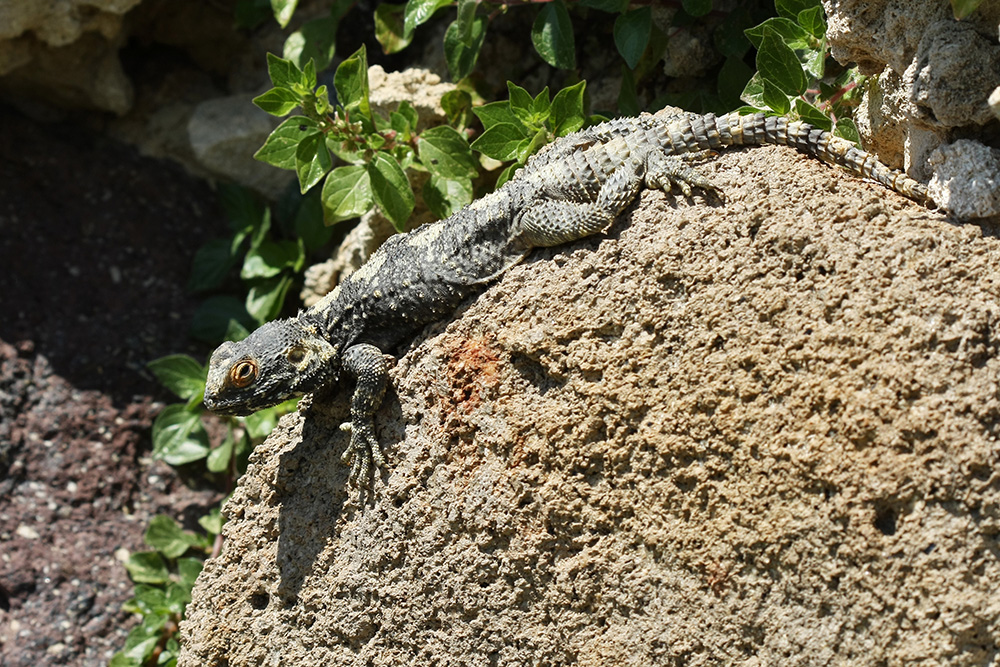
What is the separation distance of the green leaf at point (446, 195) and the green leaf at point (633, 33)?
47.2 inches

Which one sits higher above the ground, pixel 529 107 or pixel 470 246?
pixel 529 107

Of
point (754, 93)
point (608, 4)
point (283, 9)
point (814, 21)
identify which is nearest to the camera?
point (814, 21)

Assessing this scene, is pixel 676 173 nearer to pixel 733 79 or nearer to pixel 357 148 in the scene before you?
pixel 733 79

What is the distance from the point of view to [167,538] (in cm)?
626

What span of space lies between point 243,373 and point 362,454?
0.86 m

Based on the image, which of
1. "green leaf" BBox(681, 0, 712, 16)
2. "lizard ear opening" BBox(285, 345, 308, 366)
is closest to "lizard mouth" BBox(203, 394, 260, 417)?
"lizard ear opening" BBox(285, 345, 308, 366)

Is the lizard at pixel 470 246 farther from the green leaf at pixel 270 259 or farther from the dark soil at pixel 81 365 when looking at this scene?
the dark soil at pixel 81 365

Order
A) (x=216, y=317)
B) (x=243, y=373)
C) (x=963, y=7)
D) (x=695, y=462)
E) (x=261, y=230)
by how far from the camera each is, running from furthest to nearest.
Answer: (x=216, y=317) < (x=261, y=230) < (x=243, y=373) < (x=695, y=462) < (x=963, y=7)

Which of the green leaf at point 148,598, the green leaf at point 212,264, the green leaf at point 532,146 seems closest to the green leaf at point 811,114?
the green leaf at point 532,146

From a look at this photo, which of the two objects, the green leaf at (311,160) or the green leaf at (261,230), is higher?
the green leaf at (311,160)

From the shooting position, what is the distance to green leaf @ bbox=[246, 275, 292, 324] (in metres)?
6.71

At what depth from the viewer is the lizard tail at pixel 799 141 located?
359 centimetres

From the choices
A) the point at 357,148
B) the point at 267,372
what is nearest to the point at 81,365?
the point at 267,372

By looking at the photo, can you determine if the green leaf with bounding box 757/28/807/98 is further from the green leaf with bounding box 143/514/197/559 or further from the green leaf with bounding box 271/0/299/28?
the green leaf with bounding box 143/514/197/559
